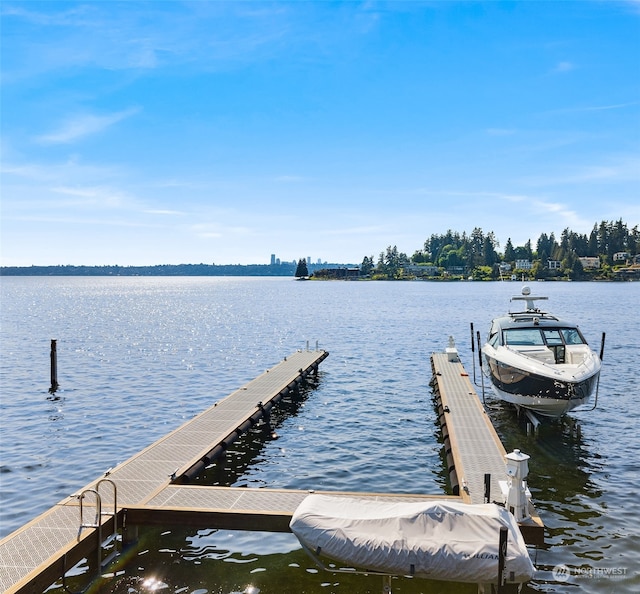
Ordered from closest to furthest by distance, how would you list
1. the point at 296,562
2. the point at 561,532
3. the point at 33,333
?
the point at 296,562 < the point at 561,532 < the point at 33,333

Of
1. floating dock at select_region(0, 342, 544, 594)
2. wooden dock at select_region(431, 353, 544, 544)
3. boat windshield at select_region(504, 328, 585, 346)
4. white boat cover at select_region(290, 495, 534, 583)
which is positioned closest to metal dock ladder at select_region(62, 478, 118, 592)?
floating dock at select_region(0, 342, 544, 594)

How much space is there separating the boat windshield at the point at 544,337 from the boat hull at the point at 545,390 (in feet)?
6.16

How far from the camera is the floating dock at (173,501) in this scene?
10180mm

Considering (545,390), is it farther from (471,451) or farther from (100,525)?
(100,525)

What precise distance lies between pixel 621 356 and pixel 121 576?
126 ft

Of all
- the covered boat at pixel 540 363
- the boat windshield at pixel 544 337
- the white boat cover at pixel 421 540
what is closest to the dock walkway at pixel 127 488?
the white boat cover at pixel 421 540

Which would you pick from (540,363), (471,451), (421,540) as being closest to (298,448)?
(471,451)

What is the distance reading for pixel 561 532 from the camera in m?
13.3

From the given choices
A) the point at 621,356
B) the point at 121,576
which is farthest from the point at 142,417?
the point at 621,356

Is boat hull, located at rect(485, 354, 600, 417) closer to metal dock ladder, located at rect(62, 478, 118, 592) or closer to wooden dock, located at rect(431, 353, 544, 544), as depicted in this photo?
wooden dock, located at rect(431, 353, 544, 544)

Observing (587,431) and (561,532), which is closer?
(561,532)

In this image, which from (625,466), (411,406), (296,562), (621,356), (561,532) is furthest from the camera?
(621,356)

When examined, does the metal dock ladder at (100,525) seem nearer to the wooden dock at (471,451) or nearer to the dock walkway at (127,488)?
the dock walkway at (127,488)

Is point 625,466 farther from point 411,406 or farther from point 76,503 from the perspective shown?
point 76,503
